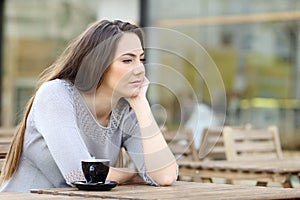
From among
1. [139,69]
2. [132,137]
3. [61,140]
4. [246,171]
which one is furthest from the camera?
[246,171]

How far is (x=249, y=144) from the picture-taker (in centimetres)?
688

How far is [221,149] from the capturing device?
24.2 feet

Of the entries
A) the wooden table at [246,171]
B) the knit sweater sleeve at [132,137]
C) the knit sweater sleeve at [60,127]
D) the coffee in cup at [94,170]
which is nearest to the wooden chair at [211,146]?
the wooden table at [246,171]

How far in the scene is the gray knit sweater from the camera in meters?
3.60

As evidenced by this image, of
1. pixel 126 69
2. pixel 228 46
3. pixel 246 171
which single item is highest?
pixel 126 69

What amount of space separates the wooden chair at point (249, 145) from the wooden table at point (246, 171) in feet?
2.25

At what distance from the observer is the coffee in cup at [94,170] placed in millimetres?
3406

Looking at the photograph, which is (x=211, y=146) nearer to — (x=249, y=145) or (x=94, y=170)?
(x=249, y=145)

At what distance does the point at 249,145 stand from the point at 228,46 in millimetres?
5835

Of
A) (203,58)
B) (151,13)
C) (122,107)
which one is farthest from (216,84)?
(122,107)

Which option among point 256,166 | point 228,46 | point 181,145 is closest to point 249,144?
point 181,145

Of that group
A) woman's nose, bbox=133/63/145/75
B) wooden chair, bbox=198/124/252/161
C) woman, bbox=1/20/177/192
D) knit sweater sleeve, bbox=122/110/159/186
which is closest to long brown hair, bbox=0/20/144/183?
woman, bbox=1/20/177/192

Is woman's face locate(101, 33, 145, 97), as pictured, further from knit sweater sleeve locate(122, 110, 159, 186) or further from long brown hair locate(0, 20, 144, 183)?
knit sweater sleeve locate(122, 110, 159, 186)

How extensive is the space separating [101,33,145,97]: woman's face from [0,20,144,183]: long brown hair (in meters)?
0.03
